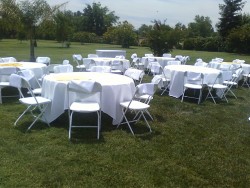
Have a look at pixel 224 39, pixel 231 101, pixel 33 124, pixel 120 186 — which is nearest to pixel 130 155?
pixel 120 186

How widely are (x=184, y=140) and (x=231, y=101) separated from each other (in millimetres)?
4036

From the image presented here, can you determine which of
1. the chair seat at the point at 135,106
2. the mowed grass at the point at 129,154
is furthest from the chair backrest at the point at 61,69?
the chair seat at the point at 135,106

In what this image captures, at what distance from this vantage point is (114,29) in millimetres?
39812

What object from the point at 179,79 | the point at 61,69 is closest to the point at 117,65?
the point at 179,79

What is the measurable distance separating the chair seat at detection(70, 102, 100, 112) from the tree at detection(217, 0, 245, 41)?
34851 mm

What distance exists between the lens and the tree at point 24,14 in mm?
14602

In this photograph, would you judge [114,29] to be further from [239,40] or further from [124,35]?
[239,40]

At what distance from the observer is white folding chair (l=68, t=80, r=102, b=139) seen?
5.08 metres

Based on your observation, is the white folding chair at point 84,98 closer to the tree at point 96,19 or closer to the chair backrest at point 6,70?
the chair backrest at point 6,70

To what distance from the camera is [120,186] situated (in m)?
3.74

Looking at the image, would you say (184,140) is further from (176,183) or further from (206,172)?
(176,183)

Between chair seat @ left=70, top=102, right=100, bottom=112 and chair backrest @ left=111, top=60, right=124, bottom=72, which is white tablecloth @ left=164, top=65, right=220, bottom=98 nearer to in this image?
chair backrest @ left=111, top=60, right=124, bottom=72

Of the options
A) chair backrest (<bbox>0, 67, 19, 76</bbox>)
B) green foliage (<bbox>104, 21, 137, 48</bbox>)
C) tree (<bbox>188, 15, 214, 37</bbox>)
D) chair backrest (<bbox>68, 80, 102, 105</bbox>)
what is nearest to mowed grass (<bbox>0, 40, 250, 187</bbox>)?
chair backrest (<bbox>68, 80, 102, 105</bbox>)

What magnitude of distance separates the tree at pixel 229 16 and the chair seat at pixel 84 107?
3485 cm
